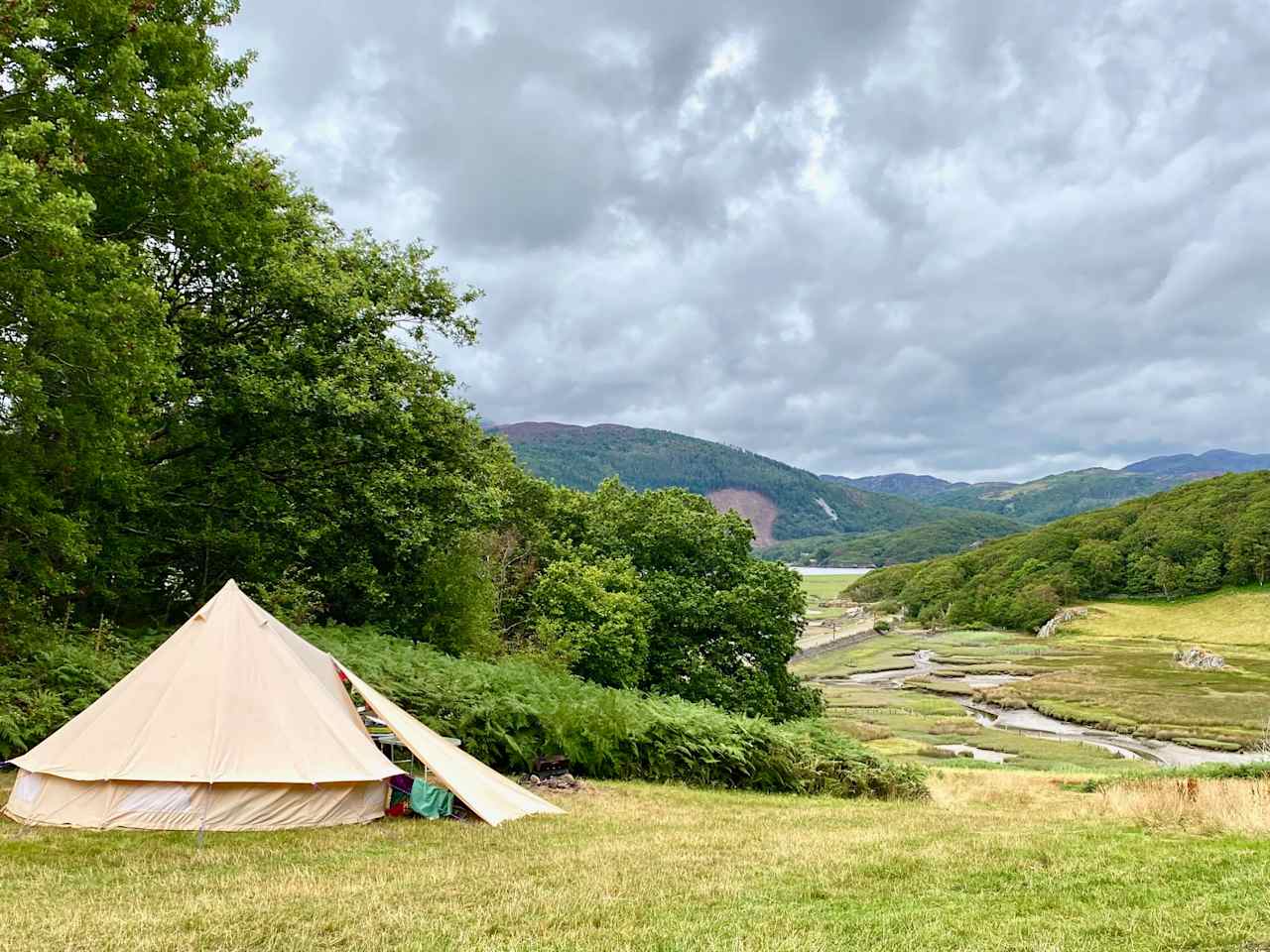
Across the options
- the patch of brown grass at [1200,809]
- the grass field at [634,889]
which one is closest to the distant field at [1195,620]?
the patch of brown grass at [1200,809]

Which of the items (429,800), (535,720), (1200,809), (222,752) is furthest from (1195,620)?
(222,752)

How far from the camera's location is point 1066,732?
63.9m

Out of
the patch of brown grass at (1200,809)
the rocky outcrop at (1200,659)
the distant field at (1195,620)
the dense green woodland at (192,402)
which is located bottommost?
the rocky outcrop at (1200,659)

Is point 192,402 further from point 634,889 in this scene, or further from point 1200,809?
point 1200,809

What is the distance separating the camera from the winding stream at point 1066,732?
166 ft

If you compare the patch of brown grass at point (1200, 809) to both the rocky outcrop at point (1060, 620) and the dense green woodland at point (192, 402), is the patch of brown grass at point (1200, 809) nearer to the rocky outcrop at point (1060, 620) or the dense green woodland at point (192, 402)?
the dense green woodland at point (192, 402)

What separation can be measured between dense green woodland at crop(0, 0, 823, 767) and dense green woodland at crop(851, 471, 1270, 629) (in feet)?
454

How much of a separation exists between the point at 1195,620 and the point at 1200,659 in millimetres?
39312

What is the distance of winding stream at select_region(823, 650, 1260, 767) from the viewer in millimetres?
50738

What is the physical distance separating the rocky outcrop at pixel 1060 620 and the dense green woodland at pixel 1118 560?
4.73m

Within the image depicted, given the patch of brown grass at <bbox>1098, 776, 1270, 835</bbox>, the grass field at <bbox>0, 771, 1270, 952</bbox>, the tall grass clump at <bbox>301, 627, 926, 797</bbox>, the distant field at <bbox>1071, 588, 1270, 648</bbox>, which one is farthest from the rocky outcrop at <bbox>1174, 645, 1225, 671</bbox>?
the grass field at <bbox>0, 771, 1270, 952</bbox>

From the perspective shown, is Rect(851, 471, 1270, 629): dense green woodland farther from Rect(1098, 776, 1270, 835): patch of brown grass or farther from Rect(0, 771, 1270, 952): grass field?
Rect(0, 771, 1270, 952): grass field

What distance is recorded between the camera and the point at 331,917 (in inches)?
276

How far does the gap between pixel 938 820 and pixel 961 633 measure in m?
151
